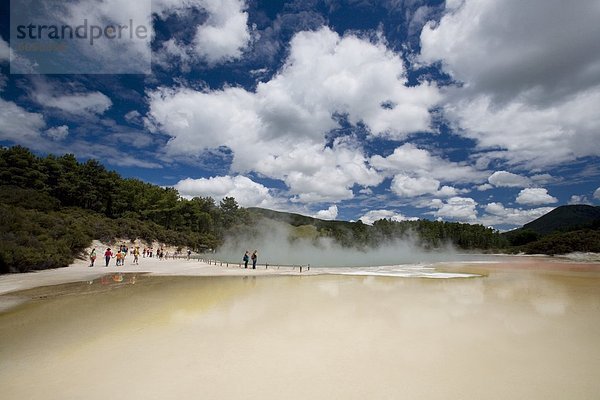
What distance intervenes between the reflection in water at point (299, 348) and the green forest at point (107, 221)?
1592cm

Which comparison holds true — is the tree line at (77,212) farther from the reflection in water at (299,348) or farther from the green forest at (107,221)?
the reflection in water at (299,348)

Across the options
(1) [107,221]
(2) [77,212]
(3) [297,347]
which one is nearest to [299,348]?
(3) [297,347]

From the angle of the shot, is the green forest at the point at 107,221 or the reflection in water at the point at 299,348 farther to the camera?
the green forest at the point at 107,221

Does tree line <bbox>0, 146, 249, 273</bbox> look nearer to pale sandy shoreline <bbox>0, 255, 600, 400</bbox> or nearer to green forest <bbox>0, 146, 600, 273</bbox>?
green forest <bbox>0, 146, 600, 273</bbox>

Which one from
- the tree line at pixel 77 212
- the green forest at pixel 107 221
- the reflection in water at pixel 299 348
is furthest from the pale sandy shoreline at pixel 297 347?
the green forest at pixel 107 221

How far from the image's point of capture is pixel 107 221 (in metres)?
47.5

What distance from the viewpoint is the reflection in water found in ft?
18.7

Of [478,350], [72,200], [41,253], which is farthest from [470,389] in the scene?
[72,200]

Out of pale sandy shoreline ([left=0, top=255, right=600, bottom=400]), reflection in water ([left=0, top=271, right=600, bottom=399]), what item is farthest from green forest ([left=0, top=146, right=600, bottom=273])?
reflection in water ([left=0, top=271, right=600, bottom=399])

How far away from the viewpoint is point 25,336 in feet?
28.5

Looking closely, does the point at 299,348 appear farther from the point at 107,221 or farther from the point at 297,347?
the point at 107,221

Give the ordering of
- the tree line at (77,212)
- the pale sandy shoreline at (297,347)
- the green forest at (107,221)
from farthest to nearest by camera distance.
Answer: the green forest at (107,221) → the tree line at (77,212) → the pale sandy shoreline at (297,347)

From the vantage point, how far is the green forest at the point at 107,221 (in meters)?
26.3

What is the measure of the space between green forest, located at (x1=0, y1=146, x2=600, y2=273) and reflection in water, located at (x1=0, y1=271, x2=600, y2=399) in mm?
15917
